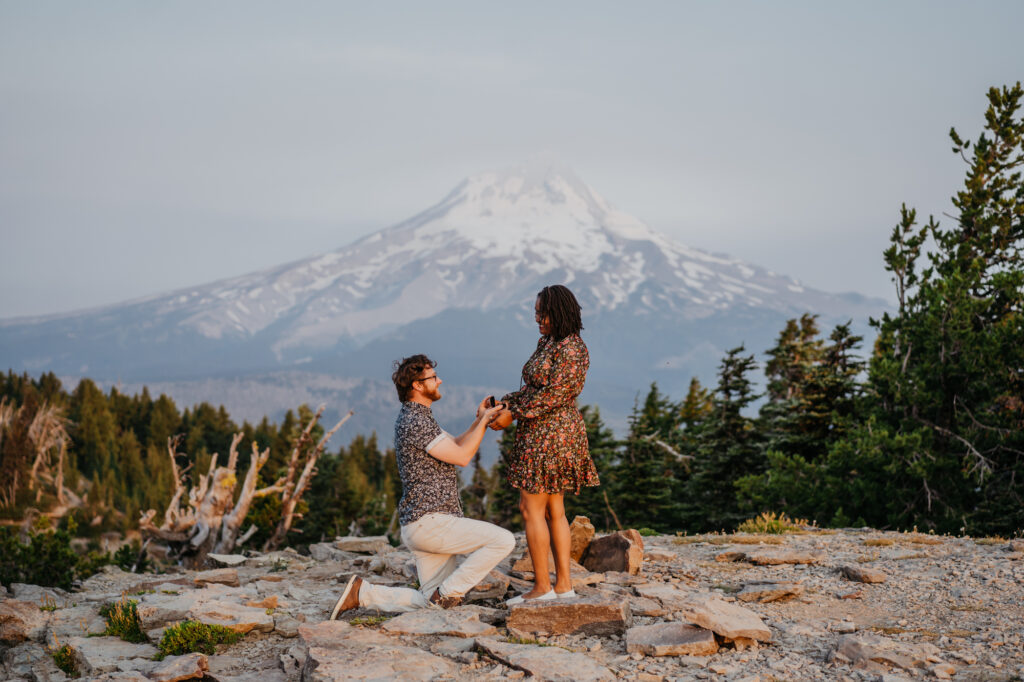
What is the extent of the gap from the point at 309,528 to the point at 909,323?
3109 cm

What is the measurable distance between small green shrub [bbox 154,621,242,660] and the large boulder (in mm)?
3822

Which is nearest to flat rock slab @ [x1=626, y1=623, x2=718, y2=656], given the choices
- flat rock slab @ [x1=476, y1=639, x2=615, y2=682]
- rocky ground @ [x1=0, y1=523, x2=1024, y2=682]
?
rocky ground @ [x1=0, y1=523, x2=1024, y2=682]

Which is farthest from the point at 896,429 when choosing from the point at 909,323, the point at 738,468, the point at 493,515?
the point at 493,515

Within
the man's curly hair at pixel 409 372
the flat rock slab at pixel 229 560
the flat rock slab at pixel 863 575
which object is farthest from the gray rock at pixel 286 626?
the flat rock slab at pixel 863 575

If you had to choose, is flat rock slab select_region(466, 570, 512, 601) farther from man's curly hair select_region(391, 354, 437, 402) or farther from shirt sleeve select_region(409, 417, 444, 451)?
man's curly hair select_region(391, 354, 437, 402)

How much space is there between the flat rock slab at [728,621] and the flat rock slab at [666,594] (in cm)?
53

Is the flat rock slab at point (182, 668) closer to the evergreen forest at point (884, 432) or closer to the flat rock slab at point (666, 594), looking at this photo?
the flat rock slab at point (666, 594)

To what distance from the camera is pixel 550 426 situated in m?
6.56

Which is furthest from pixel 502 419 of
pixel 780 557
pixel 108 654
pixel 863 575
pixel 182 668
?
pixel 780 557

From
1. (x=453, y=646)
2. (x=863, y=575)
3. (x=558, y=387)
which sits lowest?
(x=453, y=646)

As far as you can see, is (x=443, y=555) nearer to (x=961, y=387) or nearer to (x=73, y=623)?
(x=73, y=623)

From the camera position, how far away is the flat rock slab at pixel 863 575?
8.16 meters

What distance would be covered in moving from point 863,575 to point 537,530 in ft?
12.4

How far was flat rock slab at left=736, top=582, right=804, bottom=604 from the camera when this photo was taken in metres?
7.66
